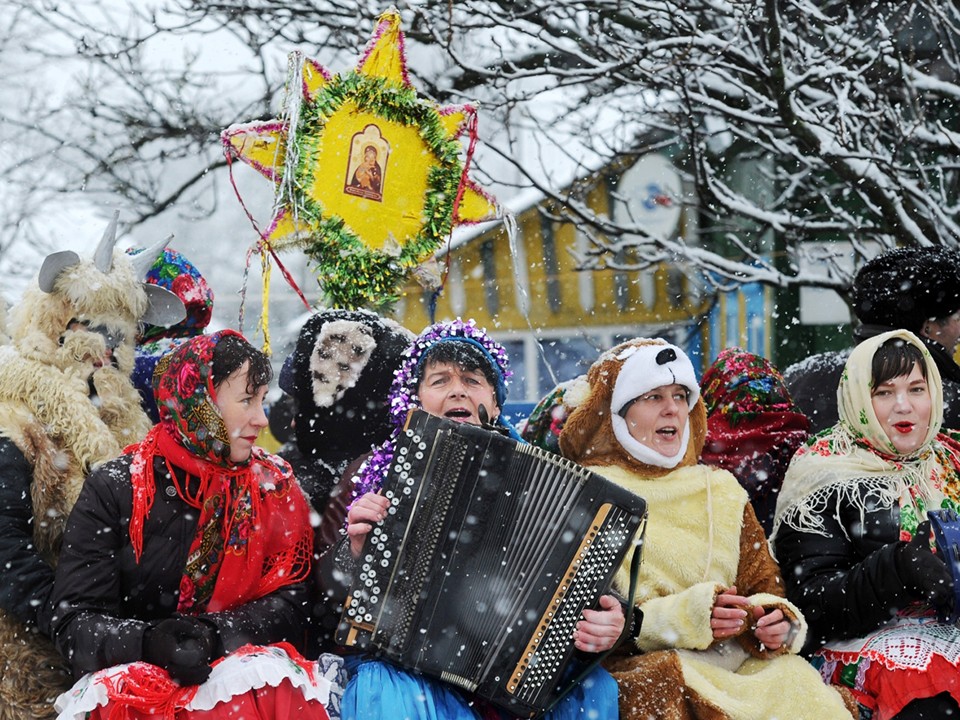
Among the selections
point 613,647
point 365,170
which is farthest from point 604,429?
point 365,170

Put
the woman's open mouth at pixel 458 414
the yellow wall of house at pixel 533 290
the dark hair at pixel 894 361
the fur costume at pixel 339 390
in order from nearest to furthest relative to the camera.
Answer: the woman's open mouth at pixel 458 414
the dark hair at pixel 894 361
the fur costume at pixel 339 390
the yellow wall of house at pixel 533 290

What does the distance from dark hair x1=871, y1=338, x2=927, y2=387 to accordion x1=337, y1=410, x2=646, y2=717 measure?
1.28 metres

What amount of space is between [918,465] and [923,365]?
36cm

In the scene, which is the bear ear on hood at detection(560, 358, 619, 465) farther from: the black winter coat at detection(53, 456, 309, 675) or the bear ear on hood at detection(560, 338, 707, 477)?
the black winter coat at detection(53, 456, 309, 675)

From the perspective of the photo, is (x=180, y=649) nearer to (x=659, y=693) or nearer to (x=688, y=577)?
(x=659, y=693)

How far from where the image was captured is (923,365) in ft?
12.5

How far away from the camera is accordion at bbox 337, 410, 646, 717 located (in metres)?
3.00

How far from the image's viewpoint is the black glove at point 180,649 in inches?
120

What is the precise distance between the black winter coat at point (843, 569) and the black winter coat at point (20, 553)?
8.20ft

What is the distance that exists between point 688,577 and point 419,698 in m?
1.05

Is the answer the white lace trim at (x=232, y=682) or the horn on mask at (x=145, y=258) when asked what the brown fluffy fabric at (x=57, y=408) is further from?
the white lace trim at (x=232, y=682)

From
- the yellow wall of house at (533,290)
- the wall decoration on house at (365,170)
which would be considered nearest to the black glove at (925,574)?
the wall decoration on house at (365,170)

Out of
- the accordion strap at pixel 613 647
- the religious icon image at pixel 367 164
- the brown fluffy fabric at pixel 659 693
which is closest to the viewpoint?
the accordion strap at pixel 613 647

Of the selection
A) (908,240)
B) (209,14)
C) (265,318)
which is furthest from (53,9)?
(908,240)
